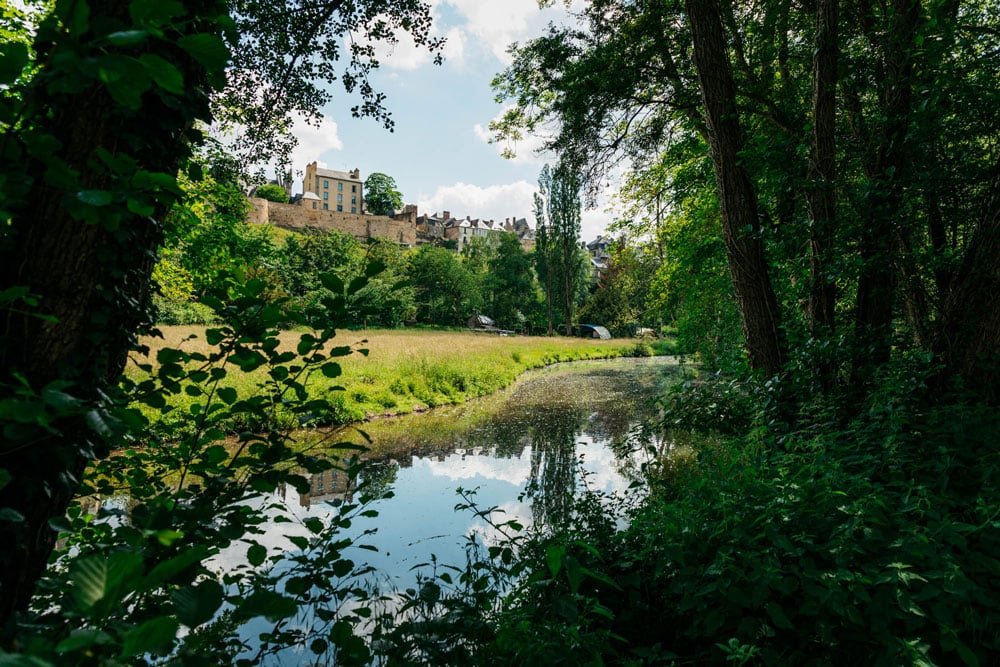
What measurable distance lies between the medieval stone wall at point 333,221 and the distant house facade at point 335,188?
435 inches

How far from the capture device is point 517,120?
336 inches

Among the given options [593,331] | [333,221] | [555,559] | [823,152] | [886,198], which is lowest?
[555,559]

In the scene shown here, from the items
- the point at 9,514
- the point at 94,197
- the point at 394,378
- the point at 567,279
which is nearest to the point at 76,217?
the point at 94,197

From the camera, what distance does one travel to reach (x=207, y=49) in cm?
86

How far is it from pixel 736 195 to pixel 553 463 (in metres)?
5.49

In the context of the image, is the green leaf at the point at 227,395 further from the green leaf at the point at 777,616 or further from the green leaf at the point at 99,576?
the green leaf at the point at 777,616

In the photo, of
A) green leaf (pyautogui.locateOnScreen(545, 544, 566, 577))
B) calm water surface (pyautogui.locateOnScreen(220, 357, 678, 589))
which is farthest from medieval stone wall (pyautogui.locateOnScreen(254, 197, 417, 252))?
green leaf (pyautogui.locateOnScreen(545, 544, 566, 577))

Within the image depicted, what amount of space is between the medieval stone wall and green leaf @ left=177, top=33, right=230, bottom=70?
175 feet

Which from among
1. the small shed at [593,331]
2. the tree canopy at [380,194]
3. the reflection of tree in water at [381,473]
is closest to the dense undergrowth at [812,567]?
the reflection of tree in water at [381,473]

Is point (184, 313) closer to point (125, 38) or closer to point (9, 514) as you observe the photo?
point (9, 514)

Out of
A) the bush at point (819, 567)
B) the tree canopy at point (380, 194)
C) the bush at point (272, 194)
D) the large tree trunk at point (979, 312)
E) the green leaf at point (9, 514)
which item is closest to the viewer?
the green leaf at point (9, 514)

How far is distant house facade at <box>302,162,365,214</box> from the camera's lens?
245 feet

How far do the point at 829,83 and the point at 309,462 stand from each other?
497cm

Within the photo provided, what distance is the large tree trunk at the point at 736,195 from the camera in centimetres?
449
